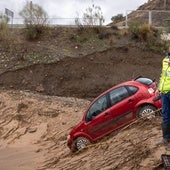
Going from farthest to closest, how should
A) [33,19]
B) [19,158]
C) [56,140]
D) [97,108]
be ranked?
[33,19], [56,140], [19,158], [97,108]

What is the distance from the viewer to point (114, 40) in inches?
1475

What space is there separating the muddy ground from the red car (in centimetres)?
59

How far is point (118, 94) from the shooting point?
17812mm

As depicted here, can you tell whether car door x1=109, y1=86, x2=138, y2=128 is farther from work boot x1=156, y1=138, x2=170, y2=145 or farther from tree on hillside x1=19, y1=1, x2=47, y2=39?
tree on hillside x1=19, y1=1, x2=47, y2=39

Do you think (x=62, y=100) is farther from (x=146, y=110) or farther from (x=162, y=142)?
(x=162, y=142)

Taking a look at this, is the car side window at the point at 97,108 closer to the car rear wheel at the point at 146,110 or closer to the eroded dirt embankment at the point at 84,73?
the car rear wheel at the point at 146,110

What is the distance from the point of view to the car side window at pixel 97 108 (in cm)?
1792

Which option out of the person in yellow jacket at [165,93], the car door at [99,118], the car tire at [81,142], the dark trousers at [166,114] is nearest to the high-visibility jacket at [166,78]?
the person in yellow jacket at [165,93]

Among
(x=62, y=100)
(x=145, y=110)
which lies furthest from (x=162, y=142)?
(x=62, y=100)

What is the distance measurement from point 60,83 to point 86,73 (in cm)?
177

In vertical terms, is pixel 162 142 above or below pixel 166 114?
below

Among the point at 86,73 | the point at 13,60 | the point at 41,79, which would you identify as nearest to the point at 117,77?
the point at 86,73

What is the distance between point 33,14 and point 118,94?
2319cm

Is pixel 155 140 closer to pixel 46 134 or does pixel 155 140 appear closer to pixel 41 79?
pixel 46 134
